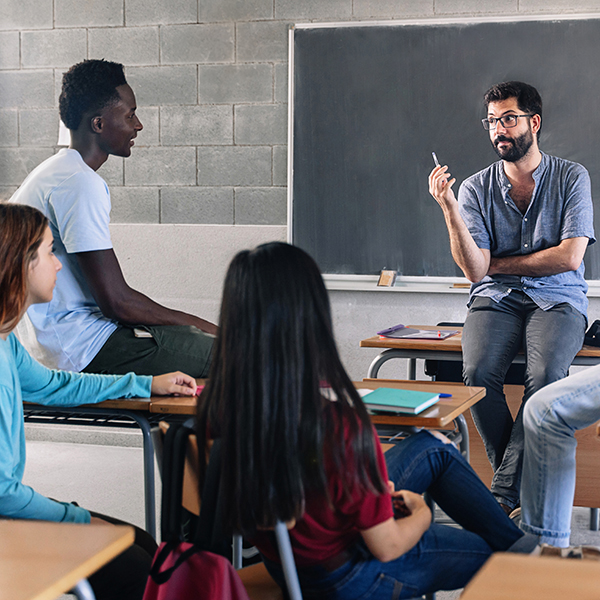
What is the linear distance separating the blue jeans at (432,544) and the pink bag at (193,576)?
0.20m

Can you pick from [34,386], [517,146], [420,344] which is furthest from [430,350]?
[34,386]

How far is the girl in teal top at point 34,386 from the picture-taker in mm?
1336

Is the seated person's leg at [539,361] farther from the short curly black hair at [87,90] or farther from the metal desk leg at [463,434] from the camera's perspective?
the short curly black hair at [87,90]

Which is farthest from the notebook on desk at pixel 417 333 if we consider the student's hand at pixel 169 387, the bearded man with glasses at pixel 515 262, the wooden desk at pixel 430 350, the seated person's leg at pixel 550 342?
the student's hand at pixel 169 387

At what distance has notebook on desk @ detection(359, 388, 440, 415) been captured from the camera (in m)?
1.63

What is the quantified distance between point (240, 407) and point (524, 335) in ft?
5.57

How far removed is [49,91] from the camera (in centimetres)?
410

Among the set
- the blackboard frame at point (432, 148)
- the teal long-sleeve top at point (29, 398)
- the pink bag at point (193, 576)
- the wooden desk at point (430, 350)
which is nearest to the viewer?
the pink bag at point (193, 576)

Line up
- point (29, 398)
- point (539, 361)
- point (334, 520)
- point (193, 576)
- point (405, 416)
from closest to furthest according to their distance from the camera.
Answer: point (193, 576) → point (334, 520) → point (405, 416) → point (29, 398) → point (539, 361)

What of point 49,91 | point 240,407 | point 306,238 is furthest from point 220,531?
point 49,91

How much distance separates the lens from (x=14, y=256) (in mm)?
1542

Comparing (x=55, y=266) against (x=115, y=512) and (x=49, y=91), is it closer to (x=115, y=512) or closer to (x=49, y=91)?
(x=115, y=512)

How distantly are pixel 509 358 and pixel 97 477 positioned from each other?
6.61 feet

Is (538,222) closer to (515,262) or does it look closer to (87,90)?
(515,262)
